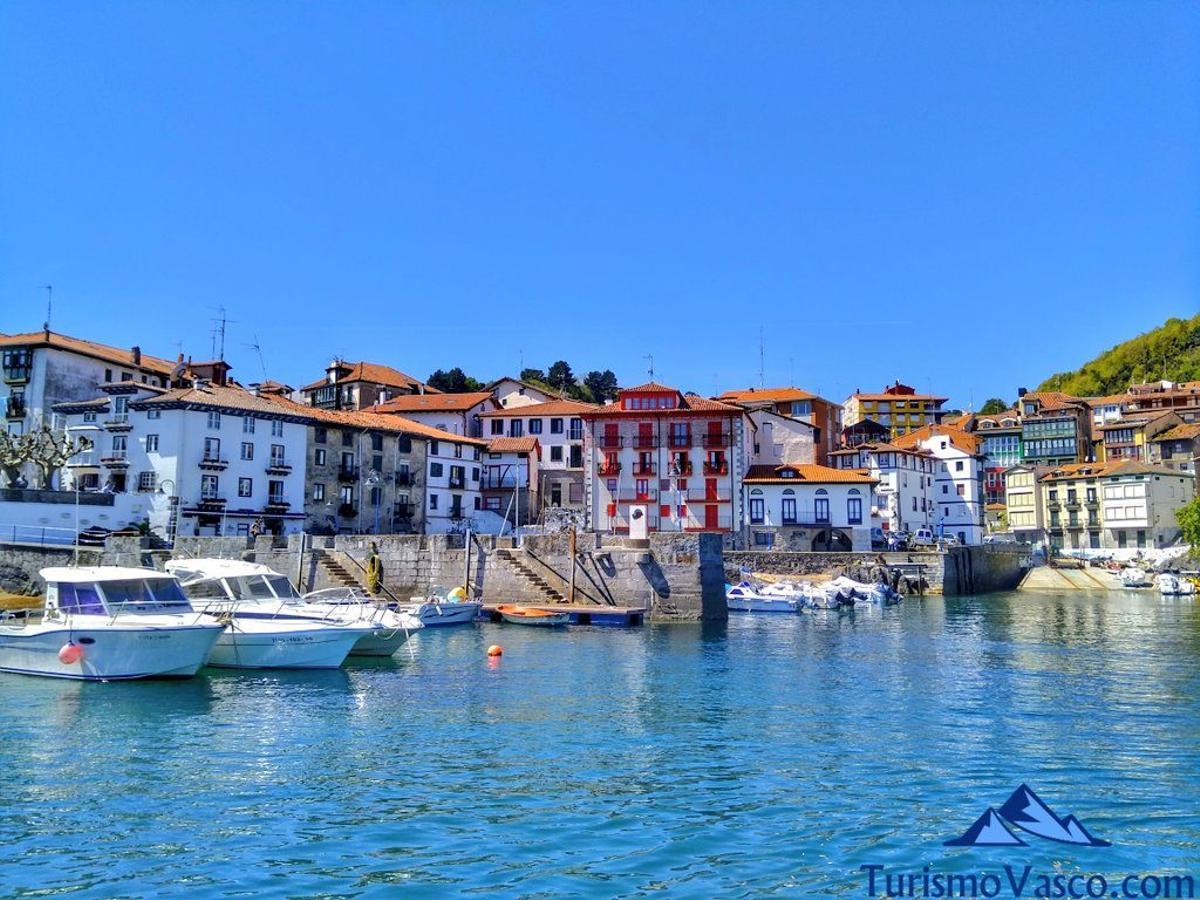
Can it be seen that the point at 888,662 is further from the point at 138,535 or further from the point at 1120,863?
the point at 138,535

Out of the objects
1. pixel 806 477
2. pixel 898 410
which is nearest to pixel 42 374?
pixel 806 477

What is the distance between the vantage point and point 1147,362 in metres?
158

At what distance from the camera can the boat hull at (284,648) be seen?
2884 cm

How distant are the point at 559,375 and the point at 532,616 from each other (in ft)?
294

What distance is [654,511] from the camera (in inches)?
2886

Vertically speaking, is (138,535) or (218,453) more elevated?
(218,453)

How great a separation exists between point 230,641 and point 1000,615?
42.2 m

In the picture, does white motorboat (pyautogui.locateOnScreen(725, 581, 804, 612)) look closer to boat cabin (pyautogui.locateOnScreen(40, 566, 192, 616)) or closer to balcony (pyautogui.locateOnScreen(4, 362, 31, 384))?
boat cabin (pyautogui.locateOnScreen(40, 566, 192, 616))

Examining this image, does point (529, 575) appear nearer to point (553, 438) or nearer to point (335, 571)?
point (335, 571)

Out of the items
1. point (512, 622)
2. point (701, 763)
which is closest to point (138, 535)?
point (512, 622)

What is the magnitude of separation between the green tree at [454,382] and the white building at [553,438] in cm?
3996

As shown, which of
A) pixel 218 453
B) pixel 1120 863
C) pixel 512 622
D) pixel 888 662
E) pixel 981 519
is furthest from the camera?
pixel 981 519

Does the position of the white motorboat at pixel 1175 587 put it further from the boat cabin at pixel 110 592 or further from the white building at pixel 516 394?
the boat cabin at pixel 110 592

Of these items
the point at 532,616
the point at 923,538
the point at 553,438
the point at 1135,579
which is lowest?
the point at 532,616
